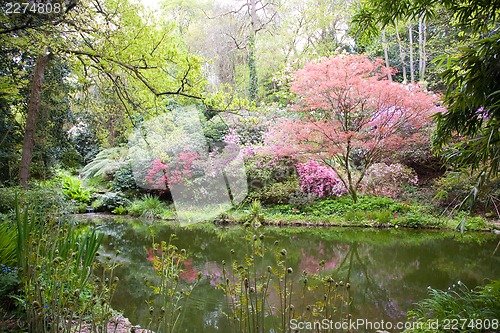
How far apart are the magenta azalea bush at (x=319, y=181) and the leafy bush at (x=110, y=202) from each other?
18.9 ft

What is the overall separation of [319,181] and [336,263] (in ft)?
16.6

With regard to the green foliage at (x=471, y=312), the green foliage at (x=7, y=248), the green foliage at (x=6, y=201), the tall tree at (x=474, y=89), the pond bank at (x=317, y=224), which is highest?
the tall tree at (x=474, y=89)

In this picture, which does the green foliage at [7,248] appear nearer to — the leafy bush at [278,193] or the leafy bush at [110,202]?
the leafy bush at [278,193]

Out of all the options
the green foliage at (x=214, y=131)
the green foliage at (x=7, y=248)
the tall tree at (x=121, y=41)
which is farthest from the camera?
the green foliage at (x=214, y=131)

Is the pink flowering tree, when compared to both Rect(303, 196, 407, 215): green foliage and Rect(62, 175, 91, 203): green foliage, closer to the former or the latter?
Rect(303, 196, 407, 215): green foliage

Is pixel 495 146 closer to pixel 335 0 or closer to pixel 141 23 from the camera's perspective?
pixel 141 23

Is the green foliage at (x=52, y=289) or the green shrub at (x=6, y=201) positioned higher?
the green shrub at (x=6, y=201)

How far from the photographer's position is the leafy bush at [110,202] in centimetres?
1064

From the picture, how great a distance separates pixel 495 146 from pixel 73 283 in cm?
246

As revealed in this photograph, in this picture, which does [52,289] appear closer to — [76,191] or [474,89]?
[474,89]

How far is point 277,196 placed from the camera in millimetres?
9664

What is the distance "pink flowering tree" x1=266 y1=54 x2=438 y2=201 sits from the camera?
25.0 feet

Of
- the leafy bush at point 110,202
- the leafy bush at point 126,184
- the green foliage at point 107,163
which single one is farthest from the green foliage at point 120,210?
the green foliage at point 107,163

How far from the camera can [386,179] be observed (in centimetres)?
958
